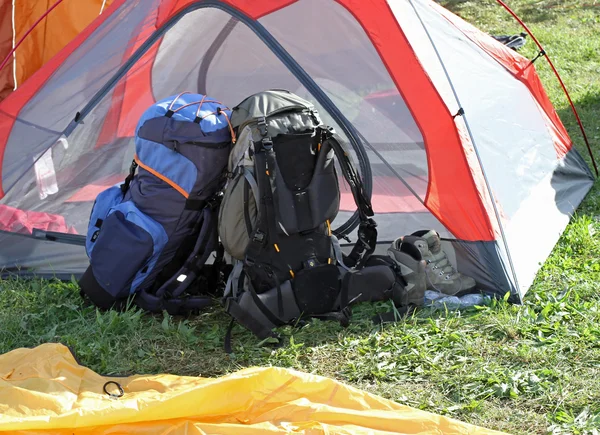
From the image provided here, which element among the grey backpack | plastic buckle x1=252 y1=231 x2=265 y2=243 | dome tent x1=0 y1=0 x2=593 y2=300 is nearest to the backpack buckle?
the grey backpack

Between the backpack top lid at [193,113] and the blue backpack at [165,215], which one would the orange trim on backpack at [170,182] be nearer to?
the blue backpack at [165,215]

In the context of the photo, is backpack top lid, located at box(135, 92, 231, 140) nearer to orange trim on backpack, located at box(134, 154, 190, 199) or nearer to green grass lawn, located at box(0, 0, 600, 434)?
orange trim on backpack, located at box(134, 154, 190, 199)

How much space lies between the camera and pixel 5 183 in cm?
392

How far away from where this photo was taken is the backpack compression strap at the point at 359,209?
341 centimetres

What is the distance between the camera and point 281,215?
3361 millimetres

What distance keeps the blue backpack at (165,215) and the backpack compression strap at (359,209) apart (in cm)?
49

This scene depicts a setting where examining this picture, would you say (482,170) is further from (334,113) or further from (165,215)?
(165,215)

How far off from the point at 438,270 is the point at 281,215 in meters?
0.81

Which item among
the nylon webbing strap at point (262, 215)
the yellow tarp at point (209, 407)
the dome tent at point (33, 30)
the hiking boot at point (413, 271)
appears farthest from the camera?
the dome tent at point (33, 30)

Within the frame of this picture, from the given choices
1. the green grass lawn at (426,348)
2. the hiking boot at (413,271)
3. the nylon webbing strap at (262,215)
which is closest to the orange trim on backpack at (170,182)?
the nylon webbing strap at (262,215)

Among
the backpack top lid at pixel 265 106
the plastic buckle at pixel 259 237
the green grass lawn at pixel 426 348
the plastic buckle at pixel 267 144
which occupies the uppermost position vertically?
the backpack top lid at pixel 265 106

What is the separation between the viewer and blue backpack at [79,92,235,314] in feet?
11.2

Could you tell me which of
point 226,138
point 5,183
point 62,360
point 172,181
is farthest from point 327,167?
point 5,183

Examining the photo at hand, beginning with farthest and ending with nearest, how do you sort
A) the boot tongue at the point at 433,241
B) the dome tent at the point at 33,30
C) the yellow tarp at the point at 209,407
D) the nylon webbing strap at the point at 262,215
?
the dome tent at the point at 33,30 < the boot tongue at the point at 433,241 < the nylon webbing strap at the point at 262,215 < the yellow tarp at the point at 209,407
